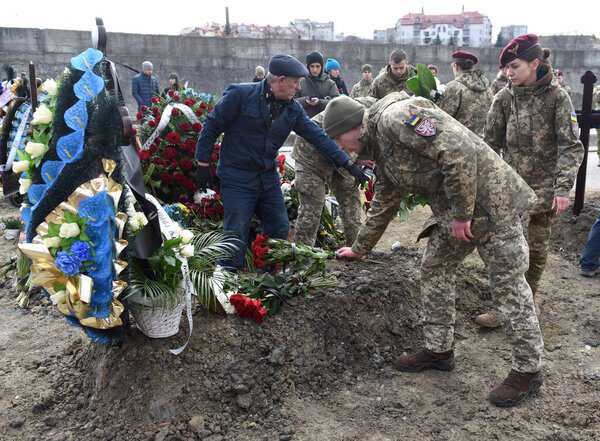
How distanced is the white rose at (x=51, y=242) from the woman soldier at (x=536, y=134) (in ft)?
9.64

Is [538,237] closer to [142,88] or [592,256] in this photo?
[592,256]

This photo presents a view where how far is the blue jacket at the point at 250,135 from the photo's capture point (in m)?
4.11

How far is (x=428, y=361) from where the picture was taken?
3363 millimetres

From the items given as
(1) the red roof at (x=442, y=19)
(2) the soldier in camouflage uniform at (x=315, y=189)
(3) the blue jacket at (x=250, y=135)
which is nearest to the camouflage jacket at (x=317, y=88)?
(2) the soldier in camouflage uniform at (x=315, y=189)

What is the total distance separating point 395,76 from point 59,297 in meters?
5.44

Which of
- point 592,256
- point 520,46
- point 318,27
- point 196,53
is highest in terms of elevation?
point 318,27

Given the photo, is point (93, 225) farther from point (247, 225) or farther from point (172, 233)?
point (247, 225)

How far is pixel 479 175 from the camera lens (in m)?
2.91

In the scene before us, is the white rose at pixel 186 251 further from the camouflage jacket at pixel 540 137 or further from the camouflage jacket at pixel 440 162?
the camouflage jacket at pixel 540 137

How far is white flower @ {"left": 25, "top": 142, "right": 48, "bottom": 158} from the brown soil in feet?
3.79

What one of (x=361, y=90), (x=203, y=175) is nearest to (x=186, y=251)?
(x=203, y=175)

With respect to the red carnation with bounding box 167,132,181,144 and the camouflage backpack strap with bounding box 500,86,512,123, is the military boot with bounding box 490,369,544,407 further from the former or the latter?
the red carnation with bounding box 167,132,181,144

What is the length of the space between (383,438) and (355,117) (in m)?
1.76

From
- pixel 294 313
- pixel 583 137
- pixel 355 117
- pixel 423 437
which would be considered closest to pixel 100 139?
pixel 355 117
